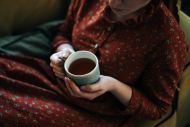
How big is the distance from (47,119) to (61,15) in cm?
52

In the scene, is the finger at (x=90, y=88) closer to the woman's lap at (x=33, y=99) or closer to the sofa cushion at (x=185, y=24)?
the woman's lap at (x=33, y=99)

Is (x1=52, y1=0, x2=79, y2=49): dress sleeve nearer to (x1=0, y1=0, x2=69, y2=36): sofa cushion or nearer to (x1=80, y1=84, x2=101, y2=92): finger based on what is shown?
(x1=0, y1=0, x2=69, y2=36): sofa cushion

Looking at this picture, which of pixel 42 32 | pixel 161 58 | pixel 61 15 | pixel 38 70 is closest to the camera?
pixel 161 58

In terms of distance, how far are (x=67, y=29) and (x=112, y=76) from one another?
30 cm

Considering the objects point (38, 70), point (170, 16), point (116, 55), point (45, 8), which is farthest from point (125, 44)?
point (45, 8)

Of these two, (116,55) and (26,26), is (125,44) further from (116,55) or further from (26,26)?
(26,26)

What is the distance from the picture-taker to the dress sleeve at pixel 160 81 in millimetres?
930

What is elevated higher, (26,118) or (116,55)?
(116,55)

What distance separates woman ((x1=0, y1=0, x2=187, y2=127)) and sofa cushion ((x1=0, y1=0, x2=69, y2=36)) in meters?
0.22

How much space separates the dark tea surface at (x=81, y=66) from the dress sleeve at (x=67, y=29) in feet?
1.09

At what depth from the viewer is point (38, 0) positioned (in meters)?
1.25

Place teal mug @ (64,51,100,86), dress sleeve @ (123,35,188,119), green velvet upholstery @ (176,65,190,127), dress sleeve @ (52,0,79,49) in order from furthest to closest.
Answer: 1. dress sleeve @ (52,0,79,49)
2. green velvet upholstery @ (176,65,190,127)
3. dress sleeve @ (123,35,188,119)
4. teal mug @ (64,51,100,86)

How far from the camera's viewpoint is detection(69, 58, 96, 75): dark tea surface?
2.70ft

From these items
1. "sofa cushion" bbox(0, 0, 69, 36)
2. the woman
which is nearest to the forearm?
the woman
